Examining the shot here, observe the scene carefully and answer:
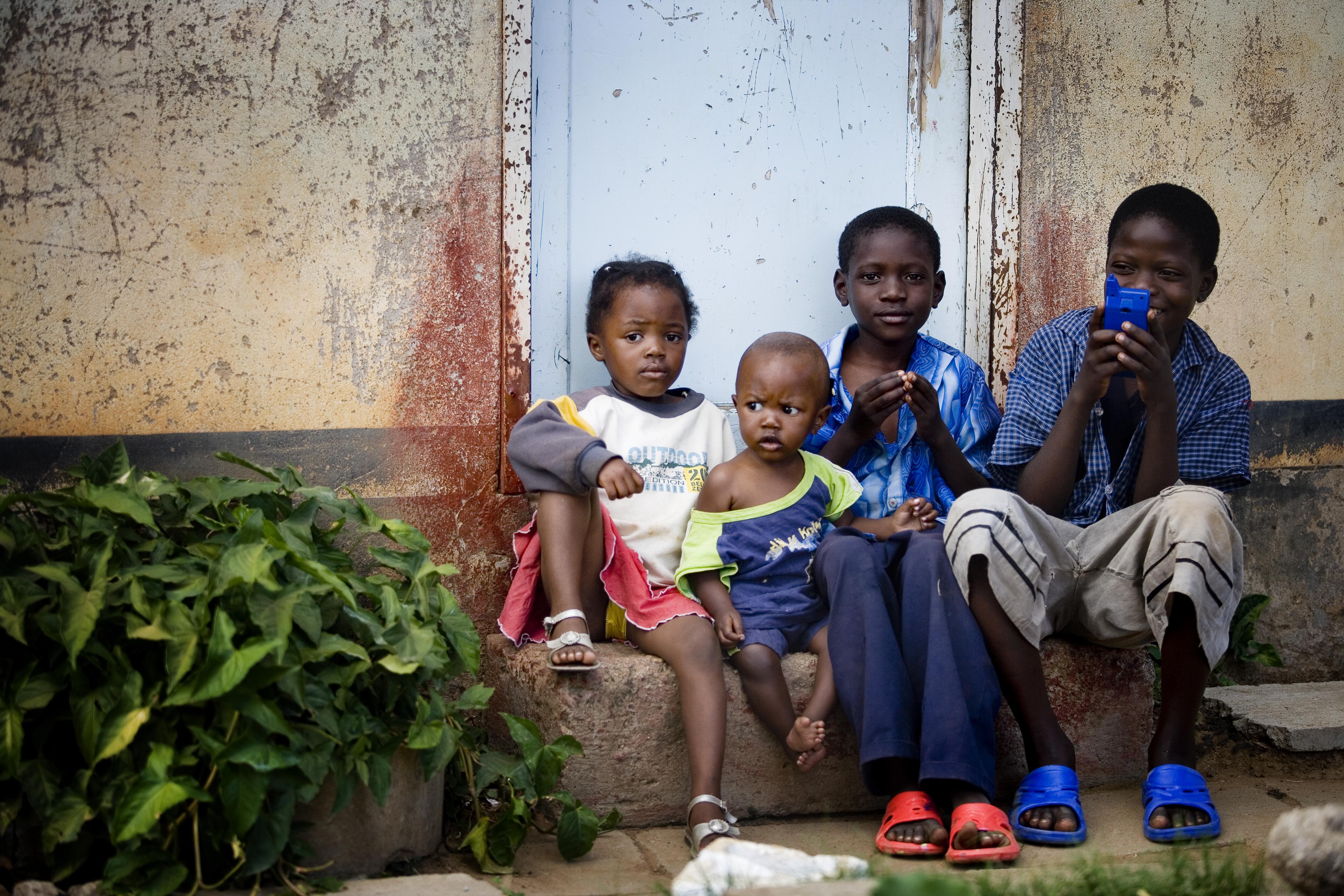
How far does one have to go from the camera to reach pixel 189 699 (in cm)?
180

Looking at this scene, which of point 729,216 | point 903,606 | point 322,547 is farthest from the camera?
point 729,216

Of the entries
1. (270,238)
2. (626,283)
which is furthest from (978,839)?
(270,238)

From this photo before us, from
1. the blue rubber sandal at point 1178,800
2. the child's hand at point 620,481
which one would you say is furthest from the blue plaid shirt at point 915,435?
the blue rubber sandal at point 1178,800

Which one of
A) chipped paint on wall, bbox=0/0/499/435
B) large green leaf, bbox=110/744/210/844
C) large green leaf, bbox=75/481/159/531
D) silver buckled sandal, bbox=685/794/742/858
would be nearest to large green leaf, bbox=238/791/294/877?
large green leaf, bbox=110/744/210/844

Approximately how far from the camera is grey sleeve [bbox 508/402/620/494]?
2518mm

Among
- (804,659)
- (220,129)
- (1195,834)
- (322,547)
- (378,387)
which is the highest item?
(220,129)

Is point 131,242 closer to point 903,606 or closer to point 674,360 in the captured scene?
point 674,360

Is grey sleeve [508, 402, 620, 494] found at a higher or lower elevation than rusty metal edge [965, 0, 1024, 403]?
lower

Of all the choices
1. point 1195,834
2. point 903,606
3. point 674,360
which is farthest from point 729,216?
point 1195,834

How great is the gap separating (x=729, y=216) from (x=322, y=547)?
160cm

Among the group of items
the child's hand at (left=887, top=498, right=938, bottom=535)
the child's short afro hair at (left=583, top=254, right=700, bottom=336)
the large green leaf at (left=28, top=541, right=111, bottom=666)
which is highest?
the child's short afro hair at (left=583, top=254, right=700, bottom=336)

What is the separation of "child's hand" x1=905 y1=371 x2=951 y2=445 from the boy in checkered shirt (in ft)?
0.60

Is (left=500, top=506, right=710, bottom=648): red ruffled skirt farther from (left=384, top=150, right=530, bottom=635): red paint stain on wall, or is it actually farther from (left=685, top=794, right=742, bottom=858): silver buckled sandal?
(left=685, top=794, right=742, bottom=858): silver buckled sandal

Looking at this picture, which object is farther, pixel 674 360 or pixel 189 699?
pixel 674 360
